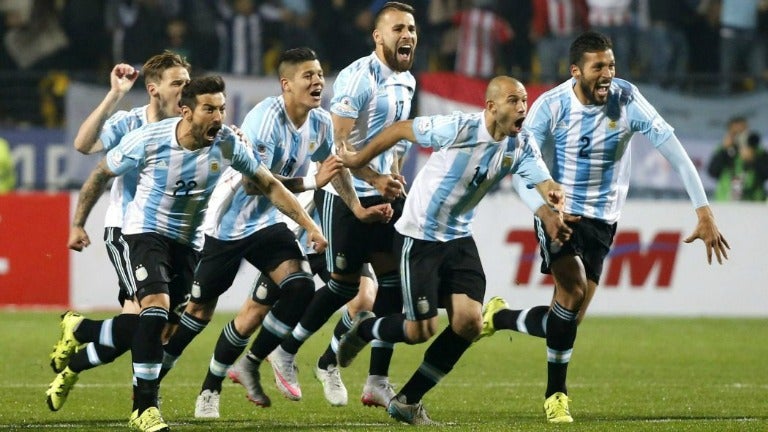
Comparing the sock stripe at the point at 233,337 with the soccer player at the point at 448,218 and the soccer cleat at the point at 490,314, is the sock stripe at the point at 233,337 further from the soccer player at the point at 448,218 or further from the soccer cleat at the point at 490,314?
the soccer cleat at the point at 490,314

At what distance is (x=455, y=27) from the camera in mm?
18828

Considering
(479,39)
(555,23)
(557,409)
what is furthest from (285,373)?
(555,23)

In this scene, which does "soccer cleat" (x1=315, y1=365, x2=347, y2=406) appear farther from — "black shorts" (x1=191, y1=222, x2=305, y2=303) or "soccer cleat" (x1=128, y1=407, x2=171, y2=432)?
"soccer cleat" (x1=128, y1=407, x2=171, y2=432)

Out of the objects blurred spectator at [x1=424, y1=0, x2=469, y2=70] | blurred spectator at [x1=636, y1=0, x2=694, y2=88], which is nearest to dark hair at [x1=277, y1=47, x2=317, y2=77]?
blurred spectator at [x1=636, y1=0, x2=694, y2=88]

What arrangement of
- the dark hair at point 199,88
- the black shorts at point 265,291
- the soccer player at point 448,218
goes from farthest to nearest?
the black shorts at point 265,291 < the soccer player at point 448,218 < the dark hair at point 199,88

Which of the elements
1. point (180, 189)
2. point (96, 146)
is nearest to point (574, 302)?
point (180, 189)

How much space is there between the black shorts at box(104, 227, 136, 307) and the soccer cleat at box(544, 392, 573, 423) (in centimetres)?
251

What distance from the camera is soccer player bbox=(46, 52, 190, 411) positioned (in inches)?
347

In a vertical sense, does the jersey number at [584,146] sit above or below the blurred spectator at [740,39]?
below

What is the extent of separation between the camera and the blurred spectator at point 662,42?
58.9 feet

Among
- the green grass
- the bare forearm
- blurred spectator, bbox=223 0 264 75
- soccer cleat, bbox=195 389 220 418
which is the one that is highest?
blurred spectator, bbox=223 0 264 75

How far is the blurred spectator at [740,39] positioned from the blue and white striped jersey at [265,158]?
10122 mm

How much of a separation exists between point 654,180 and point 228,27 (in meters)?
5.58

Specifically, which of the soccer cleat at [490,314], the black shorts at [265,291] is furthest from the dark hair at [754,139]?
the black shorts at [265,291]
